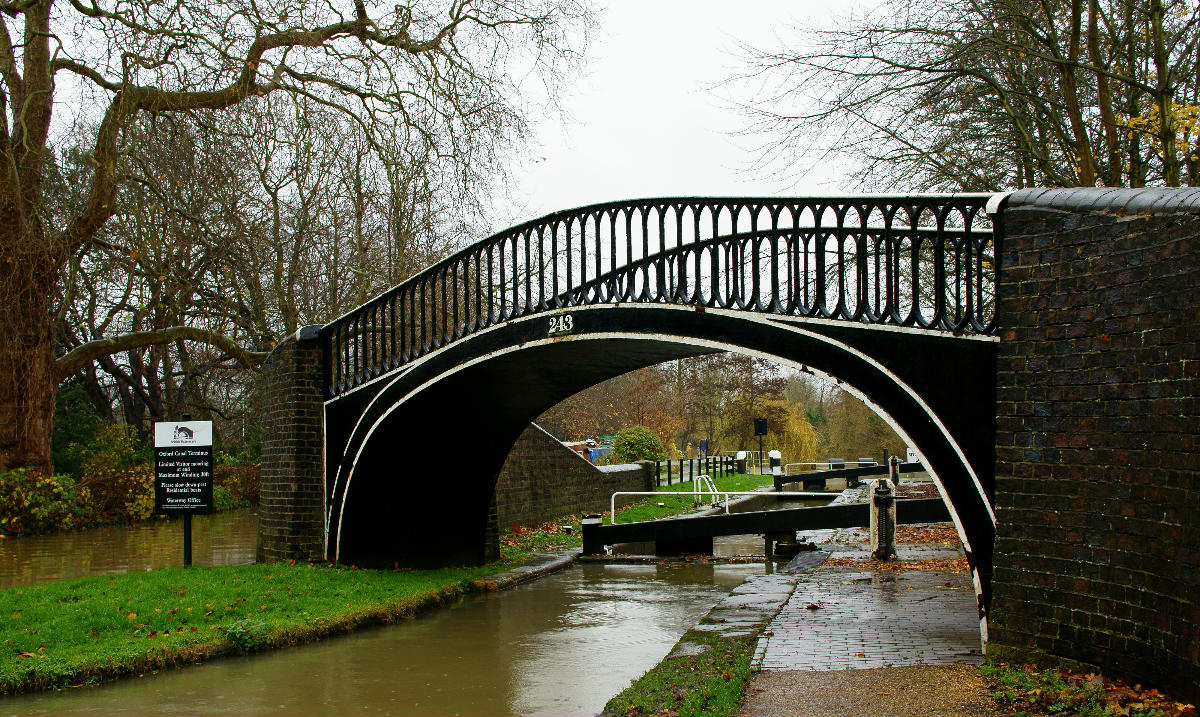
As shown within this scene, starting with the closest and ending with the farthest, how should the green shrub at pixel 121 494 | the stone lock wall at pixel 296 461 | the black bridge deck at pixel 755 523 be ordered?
the stone lock wall at pixel 296 461 → the black bridge deck at pixel 755 523 → the green shrub at pixel 121 494

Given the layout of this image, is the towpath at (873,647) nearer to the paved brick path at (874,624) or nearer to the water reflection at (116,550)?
the paved brick path at (874,624)

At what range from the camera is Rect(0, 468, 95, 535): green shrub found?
712 inches

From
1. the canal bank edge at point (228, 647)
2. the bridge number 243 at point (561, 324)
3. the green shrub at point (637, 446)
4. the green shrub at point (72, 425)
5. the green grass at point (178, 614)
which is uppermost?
the bridge number 243 at point (561, 324)

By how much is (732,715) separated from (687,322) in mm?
4474

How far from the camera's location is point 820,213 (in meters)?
8.60

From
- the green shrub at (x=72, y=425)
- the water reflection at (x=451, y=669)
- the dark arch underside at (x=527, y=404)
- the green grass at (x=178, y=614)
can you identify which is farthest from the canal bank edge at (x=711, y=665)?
the green shrub at (x=72, y=425)

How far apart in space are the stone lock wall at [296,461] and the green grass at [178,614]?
2.32 feet

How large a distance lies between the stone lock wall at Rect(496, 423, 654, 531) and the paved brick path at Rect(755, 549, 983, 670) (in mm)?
7018

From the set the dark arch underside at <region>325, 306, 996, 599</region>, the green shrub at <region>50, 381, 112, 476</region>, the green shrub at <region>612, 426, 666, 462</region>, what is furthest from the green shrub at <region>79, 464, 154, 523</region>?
the green shrub at <region>612, 426, 666, 462</region>

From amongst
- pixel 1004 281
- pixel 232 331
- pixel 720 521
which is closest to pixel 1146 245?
pixel 1004 281

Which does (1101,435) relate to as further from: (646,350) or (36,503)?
(36,503)

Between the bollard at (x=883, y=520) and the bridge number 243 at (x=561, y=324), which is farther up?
the bridge number 243 at (x=561, y=324)

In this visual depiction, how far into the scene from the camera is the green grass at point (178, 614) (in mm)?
8273

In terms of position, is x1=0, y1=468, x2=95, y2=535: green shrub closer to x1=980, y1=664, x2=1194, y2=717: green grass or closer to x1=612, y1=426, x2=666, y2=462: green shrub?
x1=612, y1=426, x2=666, y2=462: green shrub
